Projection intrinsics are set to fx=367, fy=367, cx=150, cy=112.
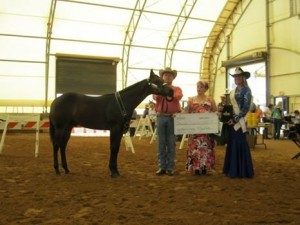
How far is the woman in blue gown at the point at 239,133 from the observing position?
5219mm

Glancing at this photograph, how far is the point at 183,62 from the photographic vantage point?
23.7 metres

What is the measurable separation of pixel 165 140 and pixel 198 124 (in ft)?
1.79

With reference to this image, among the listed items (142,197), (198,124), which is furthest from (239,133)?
(142,197)

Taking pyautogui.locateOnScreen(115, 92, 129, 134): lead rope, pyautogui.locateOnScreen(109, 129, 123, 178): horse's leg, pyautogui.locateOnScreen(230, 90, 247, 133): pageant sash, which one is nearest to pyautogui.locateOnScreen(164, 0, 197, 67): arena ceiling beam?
pyautogui.locateOnScreen(230, 90, 247, 133): pageant sash

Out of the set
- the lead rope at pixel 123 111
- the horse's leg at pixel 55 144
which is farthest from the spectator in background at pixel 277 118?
the horse's leg at pixel 55 144

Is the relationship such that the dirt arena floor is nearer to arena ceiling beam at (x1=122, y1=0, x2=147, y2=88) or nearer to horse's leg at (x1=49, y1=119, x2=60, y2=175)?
horse's leg at (x1=49, y1=119, x2=60, y2=175)

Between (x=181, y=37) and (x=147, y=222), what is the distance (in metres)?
20.5

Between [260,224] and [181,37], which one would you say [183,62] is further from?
[260,224]

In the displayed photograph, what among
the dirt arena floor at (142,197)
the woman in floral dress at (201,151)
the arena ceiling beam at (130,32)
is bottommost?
the dirt arena floor at (142,197)

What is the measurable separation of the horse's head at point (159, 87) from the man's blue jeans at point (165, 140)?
0.44 m

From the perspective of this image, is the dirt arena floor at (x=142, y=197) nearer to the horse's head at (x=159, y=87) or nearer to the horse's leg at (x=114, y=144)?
the horse's leg at (x=114, y=144)

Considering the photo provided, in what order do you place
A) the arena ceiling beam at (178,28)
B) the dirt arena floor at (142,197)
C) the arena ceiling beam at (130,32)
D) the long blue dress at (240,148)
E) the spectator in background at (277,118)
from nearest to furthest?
the dirt arena floor at (142,197), the long blue dress at (240,148), the spectator in background at (277,118), the arena ceiling beam at (130,32), the arena ceiling beam at (178,28)

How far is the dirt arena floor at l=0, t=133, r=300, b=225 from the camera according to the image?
3.04 meters

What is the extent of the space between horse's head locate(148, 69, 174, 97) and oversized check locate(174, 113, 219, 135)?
0.48m
